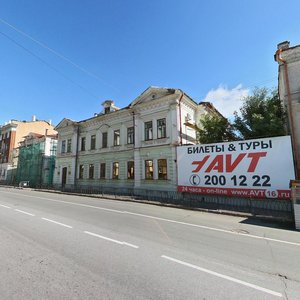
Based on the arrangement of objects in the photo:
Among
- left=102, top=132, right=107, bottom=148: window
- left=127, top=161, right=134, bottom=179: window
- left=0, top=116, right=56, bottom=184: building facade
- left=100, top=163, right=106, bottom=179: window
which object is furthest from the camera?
left=0, top=116, right=56, bottom=184: building facade

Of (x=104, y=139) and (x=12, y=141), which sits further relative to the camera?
(x=12, y=141)

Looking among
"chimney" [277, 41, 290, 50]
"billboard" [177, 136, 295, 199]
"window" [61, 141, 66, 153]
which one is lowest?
"billboard" [177, 136, 295, 199]

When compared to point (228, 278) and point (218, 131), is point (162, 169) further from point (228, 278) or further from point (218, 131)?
point (228, 278)

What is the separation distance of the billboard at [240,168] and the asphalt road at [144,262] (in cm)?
515

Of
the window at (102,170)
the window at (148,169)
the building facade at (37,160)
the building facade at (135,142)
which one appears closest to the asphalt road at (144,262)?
the building facade at (135,142)

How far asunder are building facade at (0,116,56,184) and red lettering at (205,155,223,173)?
44.6 metres

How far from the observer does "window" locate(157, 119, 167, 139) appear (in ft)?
71.6

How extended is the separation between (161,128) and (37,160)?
28110 millimetres

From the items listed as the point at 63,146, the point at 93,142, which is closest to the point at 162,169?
the point at 93,142

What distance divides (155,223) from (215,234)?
2.61 meters

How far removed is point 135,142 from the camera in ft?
76.3

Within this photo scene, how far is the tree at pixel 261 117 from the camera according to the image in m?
16.3

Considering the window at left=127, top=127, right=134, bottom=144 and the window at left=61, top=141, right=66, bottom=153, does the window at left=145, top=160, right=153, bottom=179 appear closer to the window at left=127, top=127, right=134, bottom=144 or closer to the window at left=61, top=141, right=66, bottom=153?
the window at left=127, top=127, right=134, bottom=144

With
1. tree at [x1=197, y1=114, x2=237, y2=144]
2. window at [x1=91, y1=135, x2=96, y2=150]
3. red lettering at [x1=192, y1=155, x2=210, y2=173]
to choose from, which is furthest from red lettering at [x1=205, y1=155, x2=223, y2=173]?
window at [x1=91, y1=135, x2=96, y2=150]
